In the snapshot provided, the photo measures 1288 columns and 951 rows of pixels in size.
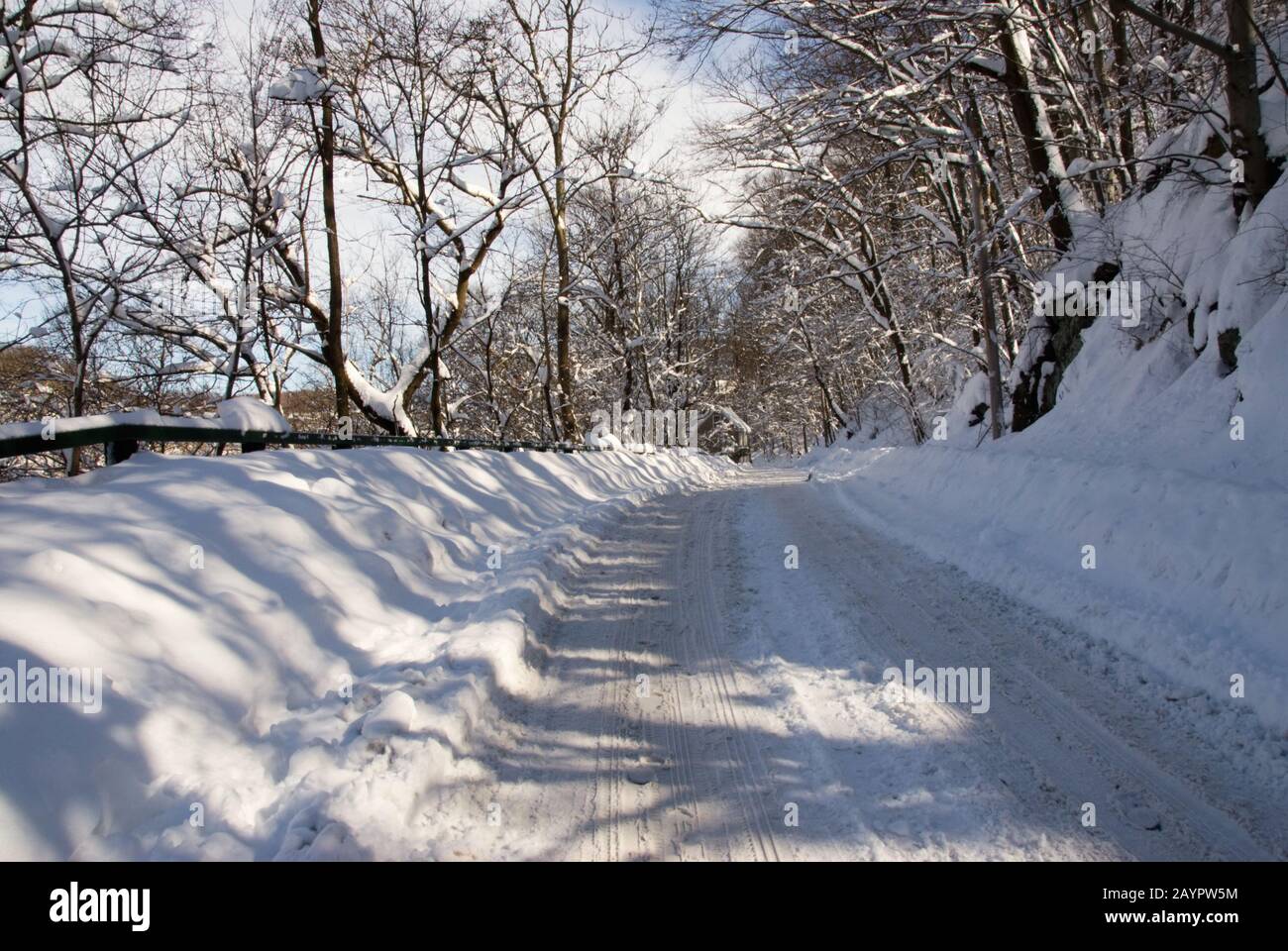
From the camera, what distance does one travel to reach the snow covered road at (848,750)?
9.35 ft

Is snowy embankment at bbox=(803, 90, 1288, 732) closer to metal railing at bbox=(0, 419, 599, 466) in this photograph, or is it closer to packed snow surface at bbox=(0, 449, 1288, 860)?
packed snow surface at bbox=(0, 449, 1288, 860)

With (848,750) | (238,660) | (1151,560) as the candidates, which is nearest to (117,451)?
(238,660)

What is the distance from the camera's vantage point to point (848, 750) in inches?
139

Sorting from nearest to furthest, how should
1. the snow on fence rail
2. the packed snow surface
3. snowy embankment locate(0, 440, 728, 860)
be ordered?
snowy embankment locate(0, 440, 728, 860)
the packed snow surface
the snow on fence rail

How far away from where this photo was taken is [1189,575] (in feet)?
16.2

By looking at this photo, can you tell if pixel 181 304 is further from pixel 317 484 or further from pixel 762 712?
pixel 762 712

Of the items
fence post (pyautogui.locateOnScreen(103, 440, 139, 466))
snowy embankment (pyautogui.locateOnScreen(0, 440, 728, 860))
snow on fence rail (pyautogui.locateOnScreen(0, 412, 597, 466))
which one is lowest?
snowy embankment (pyautogui.locateOnScreen(0, 440, 728, 860))

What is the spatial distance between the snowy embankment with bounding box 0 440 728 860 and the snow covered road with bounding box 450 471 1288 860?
15.5 inches

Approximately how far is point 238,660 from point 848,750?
331 cm

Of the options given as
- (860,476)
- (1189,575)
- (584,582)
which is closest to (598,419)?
(860,476)

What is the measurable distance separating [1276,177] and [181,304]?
17391 mm

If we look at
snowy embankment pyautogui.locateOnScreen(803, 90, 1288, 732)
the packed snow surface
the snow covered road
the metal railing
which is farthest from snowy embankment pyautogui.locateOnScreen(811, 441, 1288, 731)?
the metal railing

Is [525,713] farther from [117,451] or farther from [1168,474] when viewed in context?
[1168,474]

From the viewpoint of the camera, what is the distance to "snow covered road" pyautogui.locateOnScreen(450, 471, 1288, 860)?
2850 millimetres
